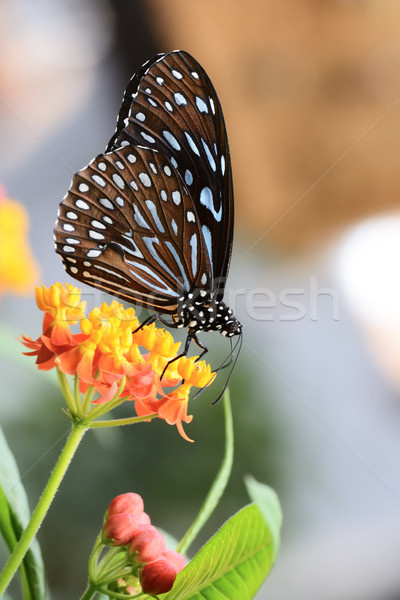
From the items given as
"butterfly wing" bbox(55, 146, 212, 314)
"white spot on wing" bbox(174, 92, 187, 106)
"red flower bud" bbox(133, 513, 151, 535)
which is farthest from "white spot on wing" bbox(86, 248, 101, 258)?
"red flower bud" bbox(133, 513, 151, 535)

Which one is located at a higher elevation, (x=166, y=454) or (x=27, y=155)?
(x=27, y=155)

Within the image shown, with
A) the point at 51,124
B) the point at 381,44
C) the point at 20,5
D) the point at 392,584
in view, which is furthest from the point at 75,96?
the point at 392,584

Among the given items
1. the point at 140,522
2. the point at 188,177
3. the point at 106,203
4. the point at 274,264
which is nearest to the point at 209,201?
the point at 188,177

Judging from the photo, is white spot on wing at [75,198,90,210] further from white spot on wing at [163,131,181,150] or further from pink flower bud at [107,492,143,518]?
pink flower bud at [107,492,143,518]

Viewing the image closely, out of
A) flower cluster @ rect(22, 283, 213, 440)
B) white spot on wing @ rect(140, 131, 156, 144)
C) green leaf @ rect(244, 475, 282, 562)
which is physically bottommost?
green leaf @ rect(244, 475, 282, 562)

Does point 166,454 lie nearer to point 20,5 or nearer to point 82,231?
point 82,231

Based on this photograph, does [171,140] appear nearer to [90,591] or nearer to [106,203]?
[106,203]
